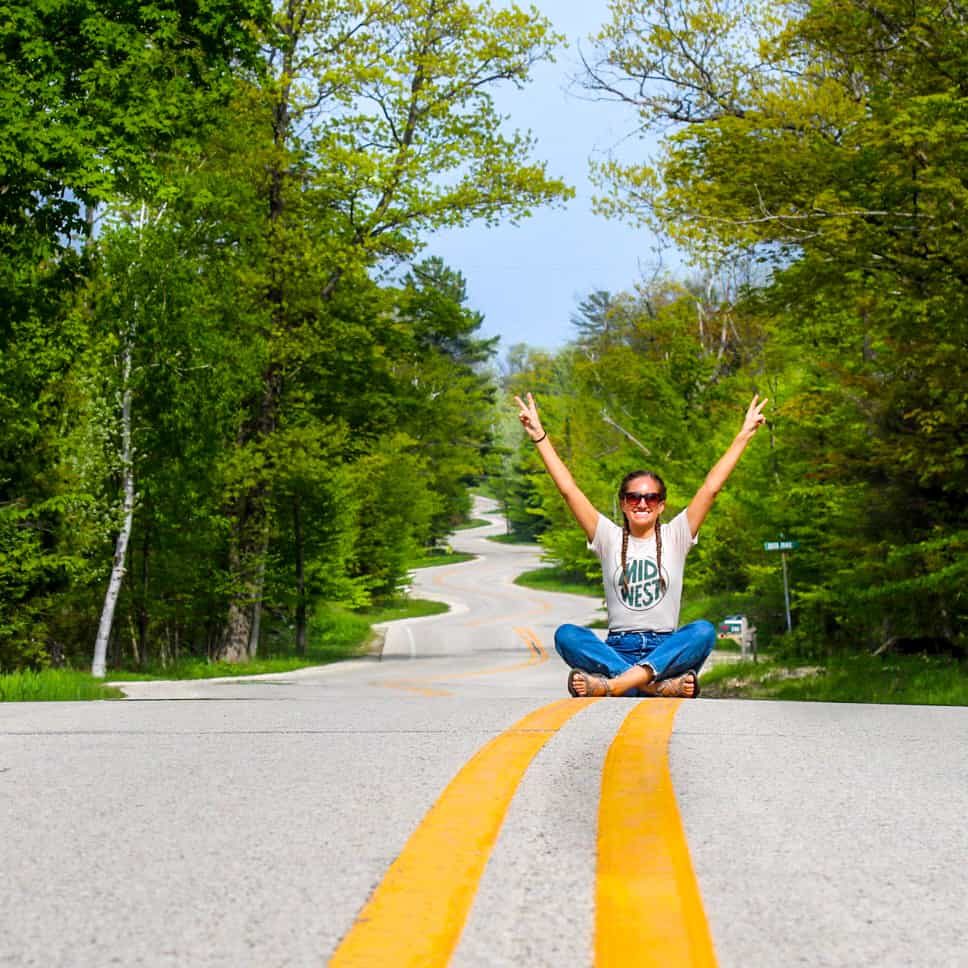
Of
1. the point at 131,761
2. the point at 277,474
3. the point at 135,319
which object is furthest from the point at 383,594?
the point at 131,761

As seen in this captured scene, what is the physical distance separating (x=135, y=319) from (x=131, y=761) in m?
19.5

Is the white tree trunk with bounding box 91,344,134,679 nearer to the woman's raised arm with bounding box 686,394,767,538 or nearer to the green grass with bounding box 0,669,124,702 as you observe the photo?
the green grass with bounding box 0,669,124,702

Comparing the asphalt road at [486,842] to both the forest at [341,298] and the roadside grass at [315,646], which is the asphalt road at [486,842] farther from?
the roadside grass at [315,646]

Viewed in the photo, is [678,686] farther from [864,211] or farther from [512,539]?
[512,539]

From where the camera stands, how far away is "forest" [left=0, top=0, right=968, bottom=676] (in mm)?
15328

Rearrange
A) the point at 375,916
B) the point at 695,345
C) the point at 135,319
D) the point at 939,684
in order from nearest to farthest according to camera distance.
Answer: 1. the point at 375,916
2. the point at 939,684
3. the point at 135,319
4. the point at 695,345

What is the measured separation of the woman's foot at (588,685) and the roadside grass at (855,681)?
5.90m

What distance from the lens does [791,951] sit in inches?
90.1

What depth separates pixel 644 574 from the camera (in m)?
7.87

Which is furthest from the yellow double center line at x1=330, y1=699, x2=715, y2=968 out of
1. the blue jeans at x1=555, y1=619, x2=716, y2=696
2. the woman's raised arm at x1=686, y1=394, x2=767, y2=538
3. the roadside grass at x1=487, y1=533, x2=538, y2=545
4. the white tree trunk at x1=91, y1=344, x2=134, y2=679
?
the roadside grass at x1=487, y1=533, x2=538, y2=545

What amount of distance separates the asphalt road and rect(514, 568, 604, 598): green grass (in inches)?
2578

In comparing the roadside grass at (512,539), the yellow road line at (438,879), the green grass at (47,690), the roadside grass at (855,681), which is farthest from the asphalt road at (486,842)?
the roadside grass at (512,539)

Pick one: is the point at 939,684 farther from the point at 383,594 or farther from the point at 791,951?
the point at 383,594

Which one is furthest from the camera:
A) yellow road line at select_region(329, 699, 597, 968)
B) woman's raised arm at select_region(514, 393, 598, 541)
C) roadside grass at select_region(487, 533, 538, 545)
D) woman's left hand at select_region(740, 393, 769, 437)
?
roadside grass at select_region(487, 533, 538, 545)
